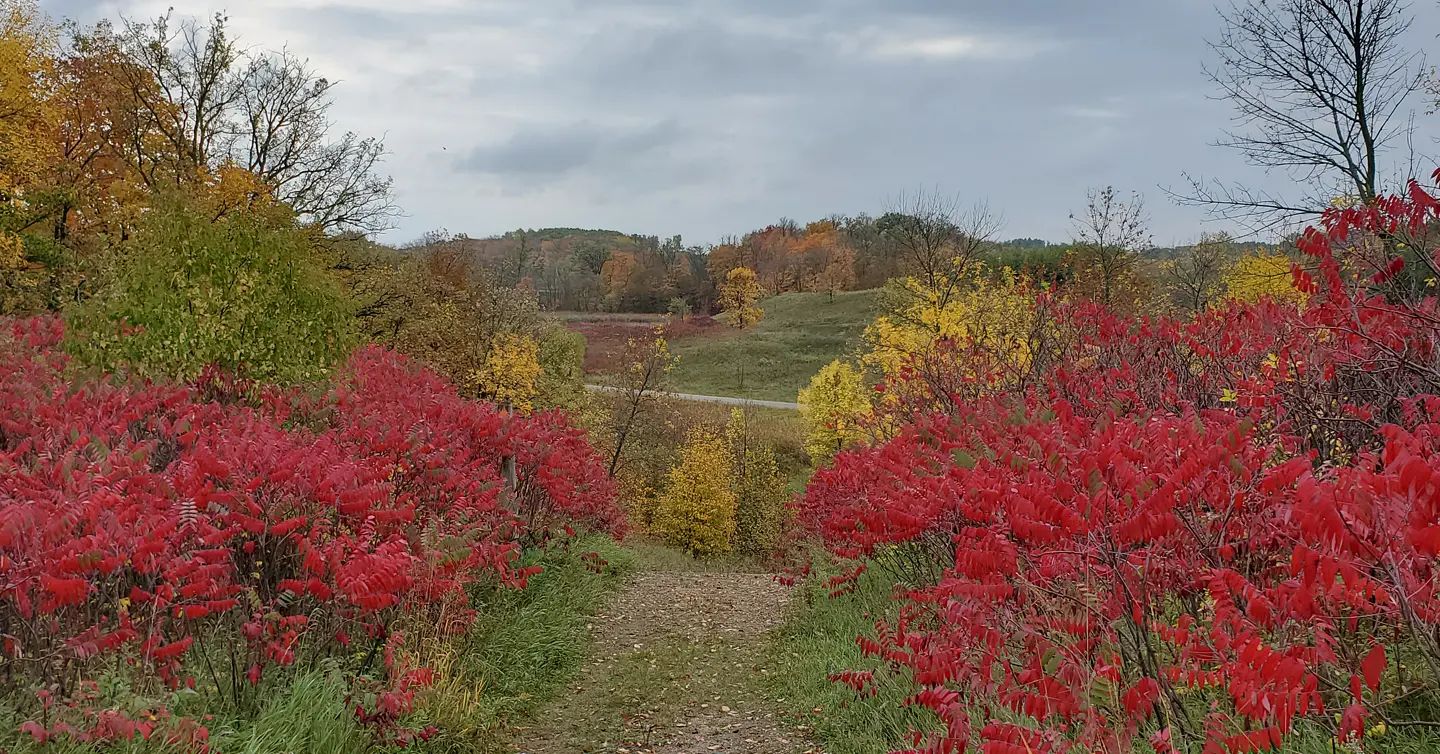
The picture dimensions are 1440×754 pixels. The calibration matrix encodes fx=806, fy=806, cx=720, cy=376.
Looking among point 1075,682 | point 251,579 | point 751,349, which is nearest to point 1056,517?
point 1075,682

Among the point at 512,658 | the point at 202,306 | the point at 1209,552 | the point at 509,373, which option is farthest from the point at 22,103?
the point at 1209,552

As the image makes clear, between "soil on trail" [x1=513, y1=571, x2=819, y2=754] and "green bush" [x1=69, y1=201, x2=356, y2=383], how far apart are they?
5.41 meters

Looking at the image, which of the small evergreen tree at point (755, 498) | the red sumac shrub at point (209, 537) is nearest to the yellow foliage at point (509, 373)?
the small evergreen tree at point (755, 498)

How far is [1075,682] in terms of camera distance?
3.56m

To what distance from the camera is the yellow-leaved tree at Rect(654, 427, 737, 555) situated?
83.7 feet

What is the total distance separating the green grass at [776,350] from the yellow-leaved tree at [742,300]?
4.30 feet

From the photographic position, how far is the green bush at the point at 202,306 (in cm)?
953

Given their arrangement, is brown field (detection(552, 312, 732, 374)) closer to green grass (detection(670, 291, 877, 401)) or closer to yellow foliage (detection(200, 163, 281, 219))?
green grass (detection(670, 291, 877, 401))

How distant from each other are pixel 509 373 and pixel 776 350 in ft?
121

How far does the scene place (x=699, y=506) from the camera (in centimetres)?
2553

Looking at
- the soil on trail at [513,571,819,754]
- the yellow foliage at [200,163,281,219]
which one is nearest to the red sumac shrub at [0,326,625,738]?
the soil on trail at [513,571,819,754]

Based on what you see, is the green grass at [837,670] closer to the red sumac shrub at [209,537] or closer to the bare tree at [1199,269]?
the red sumac shrub at [209,537]

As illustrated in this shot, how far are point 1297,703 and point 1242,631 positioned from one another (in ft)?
2.52

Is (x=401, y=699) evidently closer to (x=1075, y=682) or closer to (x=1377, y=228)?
(x=1075, y=682)
